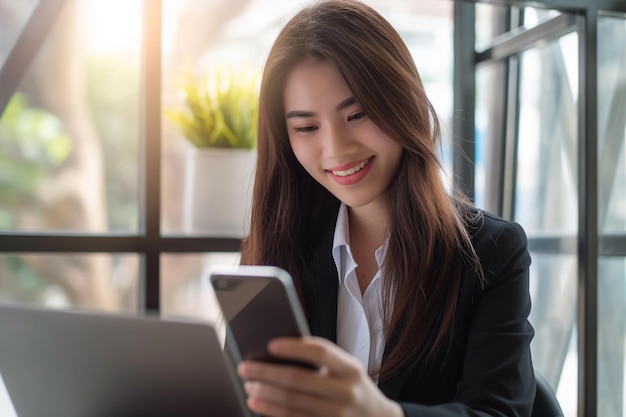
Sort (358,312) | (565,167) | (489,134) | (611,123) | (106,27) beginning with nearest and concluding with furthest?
(358,312), (611,123), (565,167), (106,27), (489,134)

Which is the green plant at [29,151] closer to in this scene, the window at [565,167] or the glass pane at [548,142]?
the window at [565,167]

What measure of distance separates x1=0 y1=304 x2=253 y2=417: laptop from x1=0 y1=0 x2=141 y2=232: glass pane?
1.88 metres

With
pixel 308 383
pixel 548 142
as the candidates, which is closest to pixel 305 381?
pixel 308 383

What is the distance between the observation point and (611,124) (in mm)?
2352

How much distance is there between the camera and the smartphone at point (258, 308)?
720 mm

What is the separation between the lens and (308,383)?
0.74m

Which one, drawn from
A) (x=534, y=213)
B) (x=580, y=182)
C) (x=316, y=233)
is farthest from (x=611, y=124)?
(x=316, y=233)

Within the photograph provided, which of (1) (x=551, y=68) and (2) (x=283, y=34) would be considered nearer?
(2) (x=283, y=34)

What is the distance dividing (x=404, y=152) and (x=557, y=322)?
150 cm

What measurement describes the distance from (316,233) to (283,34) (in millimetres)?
448

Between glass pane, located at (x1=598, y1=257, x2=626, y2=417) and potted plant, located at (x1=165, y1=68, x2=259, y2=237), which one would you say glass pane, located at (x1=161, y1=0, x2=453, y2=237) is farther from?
glass pane, located at (x1=598, y1=257, x2=626, y2=417)

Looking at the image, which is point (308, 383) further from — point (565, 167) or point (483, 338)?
point (565, 167)

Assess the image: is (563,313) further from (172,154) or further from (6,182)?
(6,182)

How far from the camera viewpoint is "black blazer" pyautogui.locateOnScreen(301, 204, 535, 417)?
114 centimetres
